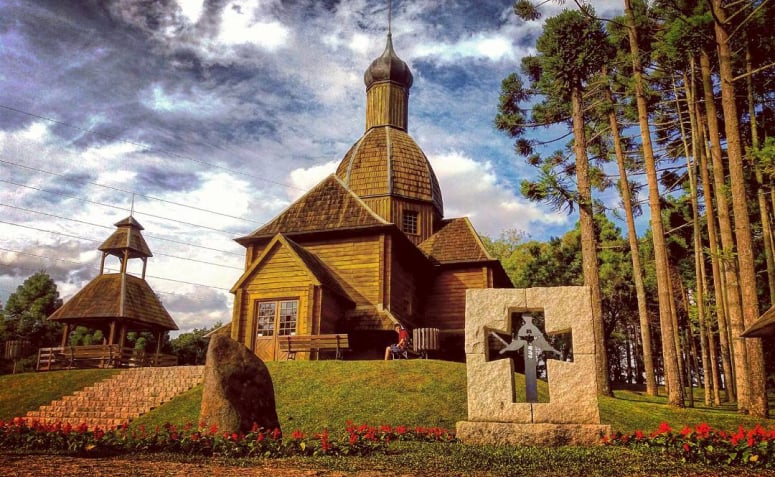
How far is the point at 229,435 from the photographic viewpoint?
9.56m

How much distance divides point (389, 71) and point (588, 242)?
80.3 ft

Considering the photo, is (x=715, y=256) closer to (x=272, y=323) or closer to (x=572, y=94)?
(x=572, y=94)

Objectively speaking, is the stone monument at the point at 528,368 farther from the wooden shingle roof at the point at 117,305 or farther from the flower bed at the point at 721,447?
the wooden shingle roof at the point at 117,305

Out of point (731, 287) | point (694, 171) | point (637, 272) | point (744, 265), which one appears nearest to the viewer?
point (744, 265)

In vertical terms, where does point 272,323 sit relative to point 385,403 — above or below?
above

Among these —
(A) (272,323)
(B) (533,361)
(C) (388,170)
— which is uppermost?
(C) (388,170)

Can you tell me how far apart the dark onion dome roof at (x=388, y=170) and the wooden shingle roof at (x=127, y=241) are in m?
12.0

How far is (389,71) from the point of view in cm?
4016

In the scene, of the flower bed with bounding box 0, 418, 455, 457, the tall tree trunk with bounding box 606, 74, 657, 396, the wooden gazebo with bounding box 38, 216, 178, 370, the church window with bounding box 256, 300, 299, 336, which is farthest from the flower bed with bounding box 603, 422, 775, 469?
the wooden gazebo with bounding box 38, 216, 178, 370

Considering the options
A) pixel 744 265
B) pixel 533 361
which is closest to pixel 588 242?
pixel 744 265

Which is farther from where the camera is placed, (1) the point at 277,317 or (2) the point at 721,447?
(1) the point at 277,317

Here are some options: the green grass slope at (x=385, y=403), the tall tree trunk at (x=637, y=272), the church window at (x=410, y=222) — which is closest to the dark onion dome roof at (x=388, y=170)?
the church window at (x=410, y=222)

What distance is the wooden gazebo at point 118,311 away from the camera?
2598 cm

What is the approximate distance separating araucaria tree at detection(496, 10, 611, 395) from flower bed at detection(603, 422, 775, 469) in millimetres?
9459
